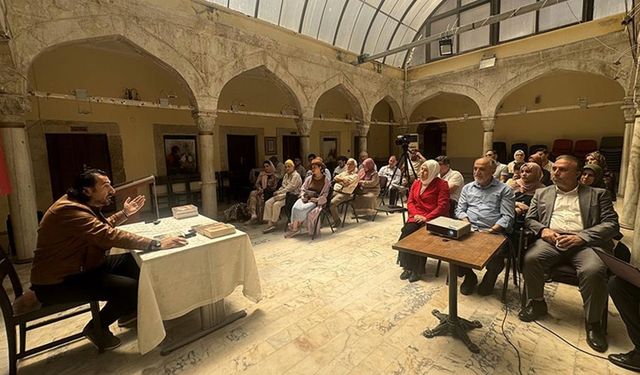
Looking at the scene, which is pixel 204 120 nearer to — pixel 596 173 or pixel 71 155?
pixel 71 155

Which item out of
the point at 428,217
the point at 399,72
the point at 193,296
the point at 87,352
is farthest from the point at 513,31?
the point at 87,352

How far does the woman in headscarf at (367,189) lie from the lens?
634 centimetres

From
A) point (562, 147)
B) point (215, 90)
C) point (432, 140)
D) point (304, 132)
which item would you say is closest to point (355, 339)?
point (215, 90)

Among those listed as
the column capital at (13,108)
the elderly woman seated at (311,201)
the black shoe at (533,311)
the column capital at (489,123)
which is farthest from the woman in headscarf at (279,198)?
the column capital at (489,123)

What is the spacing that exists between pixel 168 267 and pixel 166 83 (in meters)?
7.23

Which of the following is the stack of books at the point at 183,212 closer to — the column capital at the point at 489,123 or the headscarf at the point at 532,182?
the headscarf at the point at 532,182

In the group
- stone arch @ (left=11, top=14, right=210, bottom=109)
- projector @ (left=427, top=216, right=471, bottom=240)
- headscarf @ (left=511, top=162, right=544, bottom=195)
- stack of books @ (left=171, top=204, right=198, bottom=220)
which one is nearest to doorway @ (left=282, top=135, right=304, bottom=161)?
stone arch @ (left=11, top=14, right=210, bottom=109)

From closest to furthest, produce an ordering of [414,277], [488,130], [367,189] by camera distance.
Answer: [414,277]
[367,189]
[488,130]

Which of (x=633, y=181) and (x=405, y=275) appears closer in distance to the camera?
(x=405, y=275)

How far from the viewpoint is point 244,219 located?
21.6ft

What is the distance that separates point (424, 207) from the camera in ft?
12.0

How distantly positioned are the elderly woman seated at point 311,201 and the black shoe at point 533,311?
317cm

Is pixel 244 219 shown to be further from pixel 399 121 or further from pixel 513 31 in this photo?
pixel 513 31

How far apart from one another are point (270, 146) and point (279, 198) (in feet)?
16.1
